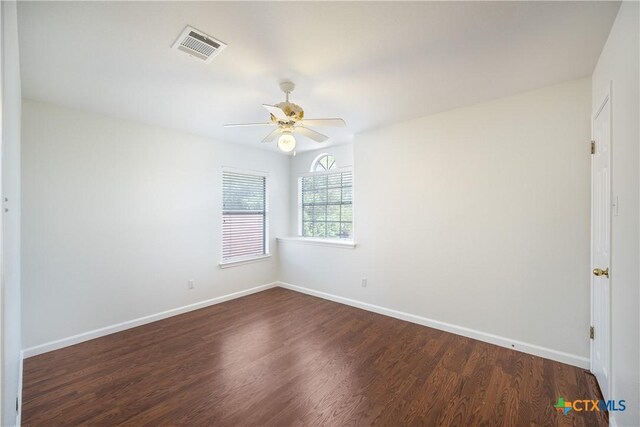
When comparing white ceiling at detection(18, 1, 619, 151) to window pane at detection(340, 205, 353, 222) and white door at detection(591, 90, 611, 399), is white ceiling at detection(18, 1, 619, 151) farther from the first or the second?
window pane at detection(340, 205, 353, 222)

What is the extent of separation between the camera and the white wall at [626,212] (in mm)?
1319

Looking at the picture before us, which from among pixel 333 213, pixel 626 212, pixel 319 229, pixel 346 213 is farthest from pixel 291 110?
pixel 319 229

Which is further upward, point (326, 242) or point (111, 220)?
point (111, 220)

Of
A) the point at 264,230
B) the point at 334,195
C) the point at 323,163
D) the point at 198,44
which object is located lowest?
the point at 264,230

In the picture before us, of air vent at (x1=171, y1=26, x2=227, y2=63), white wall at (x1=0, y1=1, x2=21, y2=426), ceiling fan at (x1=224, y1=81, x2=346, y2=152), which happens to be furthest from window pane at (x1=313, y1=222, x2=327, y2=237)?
white wall at (x1=0, y1=1, x2=21, y2=426)

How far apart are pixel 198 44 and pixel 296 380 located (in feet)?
8.55

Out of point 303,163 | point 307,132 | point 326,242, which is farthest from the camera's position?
point 303,163

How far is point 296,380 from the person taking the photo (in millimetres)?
2223

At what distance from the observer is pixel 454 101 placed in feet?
9.11

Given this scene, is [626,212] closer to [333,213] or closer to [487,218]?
[487,218]

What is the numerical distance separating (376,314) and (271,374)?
1747mm

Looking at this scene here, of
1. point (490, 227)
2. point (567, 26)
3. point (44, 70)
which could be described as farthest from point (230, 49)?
point (490, 227)

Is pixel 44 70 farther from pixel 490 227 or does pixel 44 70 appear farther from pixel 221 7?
pixel 490 227

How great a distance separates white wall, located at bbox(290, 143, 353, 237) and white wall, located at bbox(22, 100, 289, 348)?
1276mm
